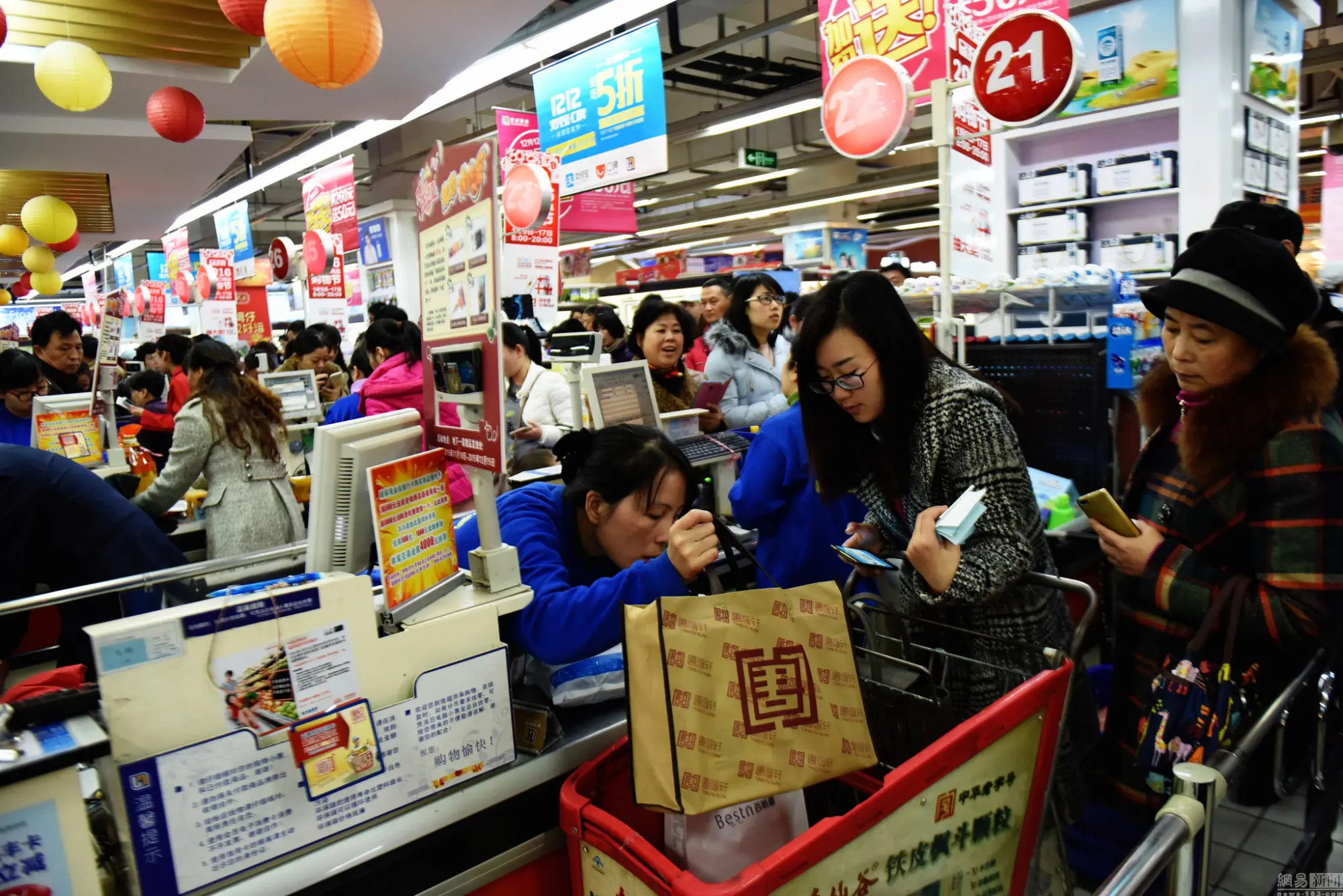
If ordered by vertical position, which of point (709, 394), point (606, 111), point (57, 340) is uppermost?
point (606, 111)

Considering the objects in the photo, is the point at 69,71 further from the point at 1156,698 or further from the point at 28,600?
the point at 1156,698

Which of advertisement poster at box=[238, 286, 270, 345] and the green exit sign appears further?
advertisement poster at box=[238, 286, 270, 345]

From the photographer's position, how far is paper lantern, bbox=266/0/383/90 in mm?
3541

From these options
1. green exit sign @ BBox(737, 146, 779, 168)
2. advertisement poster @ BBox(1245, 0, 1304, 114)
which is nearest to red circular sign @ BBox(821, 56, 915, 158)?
advertisement poster @ BBox(1245, 0, 1304, 114)

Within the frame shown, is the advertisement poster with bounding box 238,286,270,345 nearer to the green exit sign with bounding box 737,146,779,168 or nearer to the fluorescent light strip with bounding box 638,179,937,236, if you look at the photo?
the green exit sign with bounding box 737,146,779,168

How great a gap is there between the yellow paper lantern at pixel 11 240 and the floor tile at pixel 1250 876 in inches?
477

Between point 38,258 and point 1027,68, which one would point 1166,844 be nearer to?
point 1027,68

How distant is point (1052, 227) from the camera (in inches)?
284

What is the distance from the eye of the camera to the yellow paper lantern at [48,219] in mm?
7840

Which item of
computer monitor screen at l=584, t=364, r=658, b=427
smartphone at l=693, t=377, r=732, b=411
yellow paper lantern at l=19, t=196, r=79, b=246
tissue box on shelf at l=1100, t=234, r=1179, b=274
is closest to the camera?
computer monitor screen at l=584, t=364, r=658, b=427

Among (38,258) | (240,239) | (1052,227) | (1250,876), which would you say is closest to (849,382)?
(1250,876)

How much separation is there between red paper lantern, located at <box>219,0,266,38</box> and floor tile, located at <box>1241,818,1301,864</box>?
4.59m

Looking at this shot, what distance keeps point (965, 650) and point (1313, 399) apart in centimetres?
84

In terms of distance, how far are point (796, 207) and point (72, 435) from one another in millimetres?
13872
